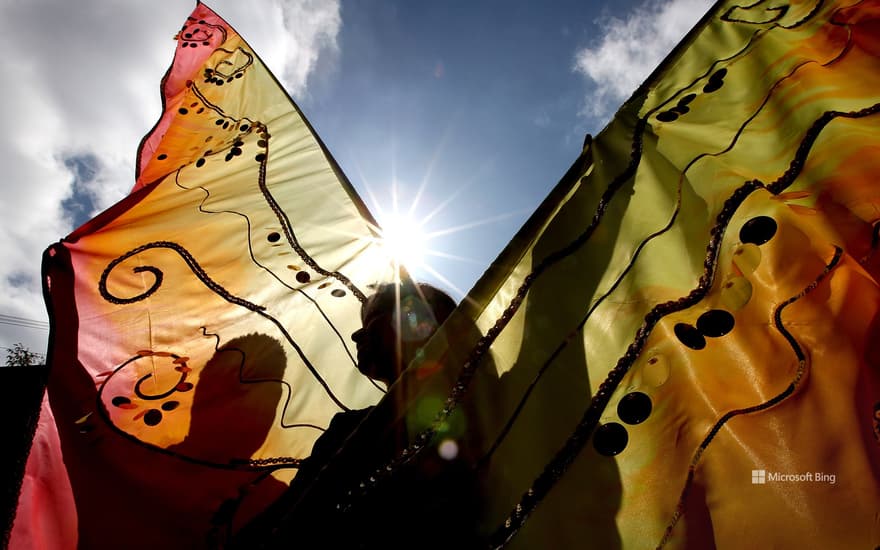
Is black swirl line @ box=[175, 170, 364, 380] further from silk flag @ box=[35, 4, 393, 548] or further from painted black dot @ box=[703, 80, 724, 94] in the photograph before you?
painted black dot @ box=[703, 80, 724, 94]

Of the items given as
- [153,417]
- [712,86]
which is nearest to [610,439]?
[712,86]

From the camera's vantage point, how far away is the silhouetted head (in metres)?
1.35

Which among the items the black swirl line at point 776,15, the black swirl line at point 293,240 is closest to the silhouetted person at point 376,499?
the black swirl line at point 293,240

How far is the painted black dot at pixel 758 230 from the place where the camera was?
67 cm

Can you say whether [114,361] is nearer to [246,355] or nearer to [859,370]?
[246,355]

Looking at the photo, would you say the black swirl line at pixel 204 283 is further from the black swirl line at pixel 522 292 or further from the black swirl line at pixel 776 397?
the black swirl line at pixel 776 397

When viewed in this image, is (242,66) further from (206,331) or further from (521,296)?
(521,296)

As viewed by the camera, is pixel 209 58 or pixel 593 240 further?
pixel 209 58

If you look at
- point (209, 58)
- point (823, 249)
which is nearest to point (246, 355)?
point (823, 249)

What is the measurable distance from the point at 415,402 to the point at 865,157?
75 centimetres

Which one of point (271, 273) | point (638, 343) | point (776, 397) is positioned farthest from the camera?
point (271, 273)

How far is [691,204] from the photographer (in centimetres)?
77

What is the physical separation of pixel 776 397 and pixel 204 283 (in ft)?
5.38

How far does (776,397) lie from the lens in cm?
60
